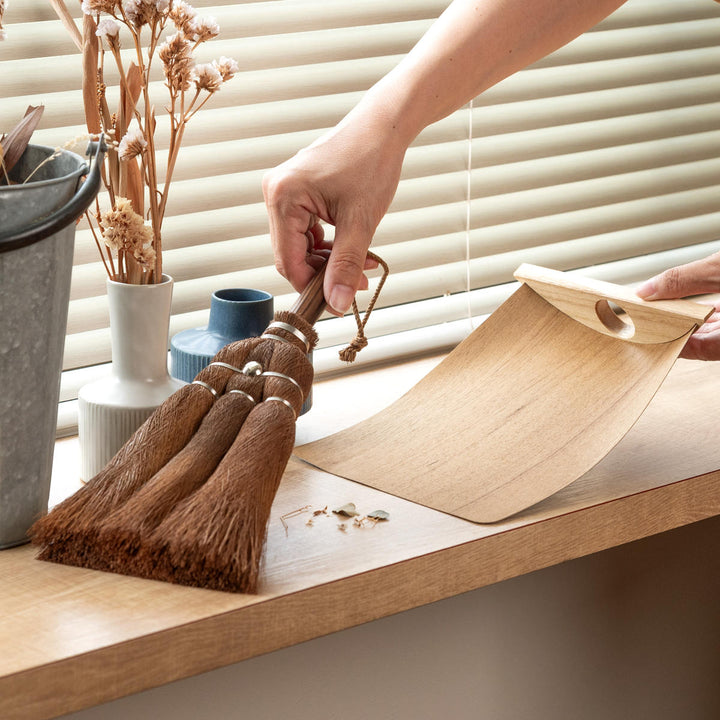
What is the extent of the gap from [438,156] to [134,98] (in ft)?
1.68

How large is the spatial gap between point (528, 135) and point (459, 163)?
0.13 metres

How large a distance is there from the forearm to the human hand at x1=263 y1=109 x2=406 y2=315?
3 cm

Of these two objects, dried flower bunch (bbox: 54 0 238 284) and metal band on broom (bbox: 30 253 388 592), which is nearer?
metal band on broom (bbox: 30 253 388 592)

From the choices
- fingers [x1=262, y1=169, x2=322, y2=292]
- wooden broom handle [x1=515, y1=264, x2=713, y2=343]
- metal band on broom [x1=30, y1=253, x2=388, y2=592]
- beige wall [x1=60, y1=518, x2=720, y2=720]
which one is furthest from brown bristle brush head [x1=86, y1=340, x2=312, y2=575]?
wooden broom handle [x1=515, y1=264, x2=713, y2=343]

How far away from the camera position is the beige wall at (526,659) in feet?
3.50

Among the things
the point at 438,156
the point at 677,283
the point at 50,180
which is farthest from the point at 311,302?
the point at 438,156

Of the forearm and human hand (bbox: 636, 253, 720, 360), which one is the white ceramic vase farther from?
human hand (bbox: 636, 253, 720, 360)

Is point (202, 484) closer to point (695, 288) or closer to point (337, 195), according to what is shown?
point (337, 195)

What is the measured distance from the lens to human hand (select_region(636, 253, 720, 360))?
3.43 ft

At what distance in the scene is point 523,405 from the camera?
3.55 ft

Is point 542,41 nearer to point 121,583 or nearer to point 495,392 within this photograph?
point 495,392

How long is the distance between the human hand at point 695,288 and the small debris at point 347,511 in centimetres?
36

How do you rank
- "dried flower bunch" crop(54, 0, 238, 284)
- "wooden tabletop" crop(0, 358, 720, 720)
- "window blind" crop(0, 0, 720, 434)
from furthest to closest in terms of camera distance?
"window blind" crop(0, 0, 720, 434) → "dried flower bunch" crop(54, 0, 238, 284) → "wooden tabletop" crop(0, 358, 720, 720)

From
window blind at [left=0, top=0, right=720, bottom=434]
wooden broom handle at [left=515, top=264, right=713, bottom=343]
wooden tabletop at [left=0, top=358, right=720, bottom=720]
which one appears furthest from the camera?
window blind at [left=0, top=0, right=720, bottom=434]
